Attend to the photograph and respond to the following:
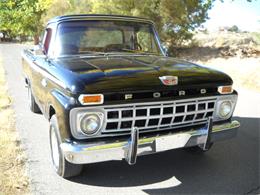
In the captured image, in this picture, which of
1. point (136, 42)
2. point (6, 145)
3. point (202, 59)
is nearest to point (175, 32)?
point (202, 59)

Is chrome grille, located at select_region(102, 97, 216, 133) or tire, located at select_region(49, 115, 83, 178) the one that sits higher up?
chrome grille, located at select_region(102, 97, 216, 133)

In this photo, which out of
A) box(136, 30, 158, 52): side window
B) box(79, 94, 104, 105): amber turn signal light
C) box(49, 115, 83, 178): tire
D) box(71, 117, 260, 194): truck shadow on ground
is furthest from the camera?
box(136, 30, 158, 52): side window

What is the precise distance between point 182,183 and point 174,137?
2.14ft

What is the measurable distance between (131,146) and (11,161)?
1904 mm

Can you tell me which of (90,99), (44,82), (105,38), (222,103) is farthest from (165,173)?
(105,38)

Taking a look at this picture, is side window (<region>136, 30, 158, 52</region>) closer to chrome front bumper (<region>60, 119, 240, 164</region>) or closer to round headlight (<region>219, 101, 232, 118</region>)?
round headlight (<region>219, 101, 232, 118</region>)

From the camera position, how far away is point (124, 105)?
134 inches

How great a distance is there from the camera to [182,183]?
3.97 metres

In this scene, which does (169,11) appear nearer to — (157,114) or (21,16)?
(157,114)

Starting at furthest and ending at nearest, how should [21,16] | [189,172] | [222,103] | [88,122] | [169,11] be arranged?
[21,16]
[169,11]
[189,172]
[222,103]
[88,122]

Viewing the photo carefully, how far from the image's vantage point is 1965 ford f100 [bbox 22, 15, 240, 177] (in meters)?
3.37

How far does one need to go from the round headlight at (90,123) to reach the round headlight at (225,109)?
1510 millimetres

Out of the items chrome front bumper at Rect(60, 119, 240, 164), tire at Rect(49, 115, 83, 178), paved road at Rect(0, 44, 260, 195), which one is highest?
chrome front bumper at Rect(60, 119, 240, 164)

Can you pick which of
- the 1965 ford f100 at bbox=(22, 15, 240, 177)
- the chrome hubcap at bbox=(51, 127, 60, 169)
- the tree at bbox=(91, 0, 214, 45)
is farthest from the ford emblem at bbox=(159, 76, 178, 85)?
the tree at bbox=(91, 0, 214, 45)
